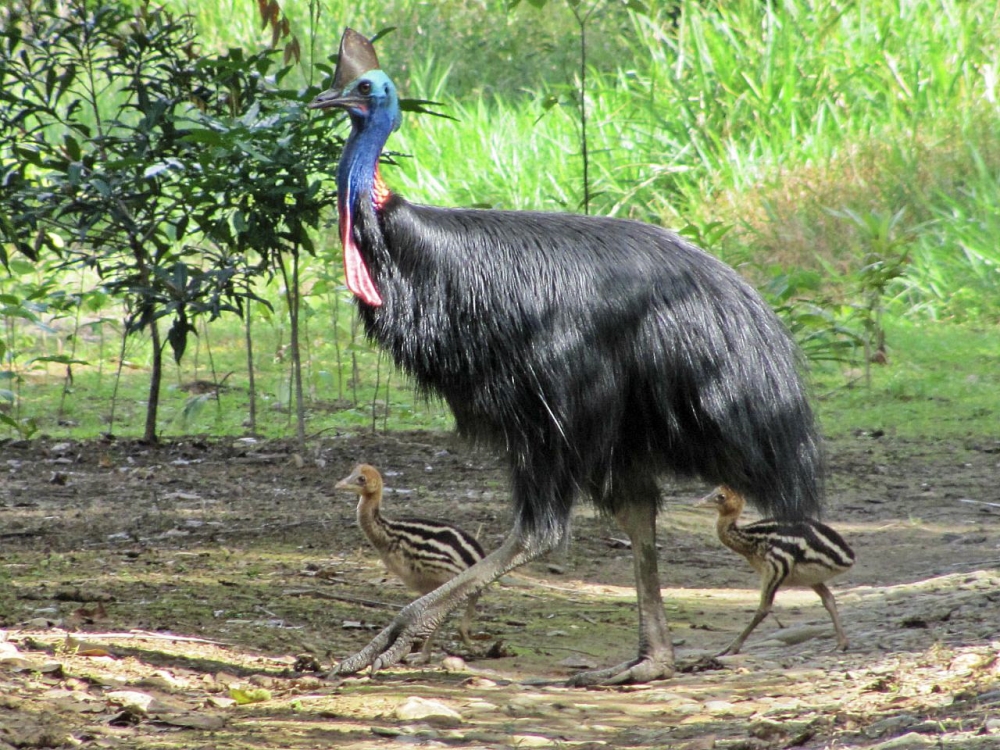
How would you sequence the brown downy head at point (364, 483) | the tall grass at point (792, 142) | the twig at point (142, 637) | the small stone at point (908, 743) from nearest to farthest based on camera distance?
the small stone at point (908, 743), the twig at point (142, 637), the brown downy head at point (364, 483), the tall grass at point (792, 142)

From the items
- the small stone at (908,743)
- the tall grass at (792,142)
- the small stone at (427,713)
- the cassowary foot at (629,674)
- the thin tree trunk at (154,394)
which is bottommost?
the cassowary foot at (629,674)

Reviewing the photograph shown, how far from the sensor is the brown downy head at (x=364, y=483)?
5223 millimetres

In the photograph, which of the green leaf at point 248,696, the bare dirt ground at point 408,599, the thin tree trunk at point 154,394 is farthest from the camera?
the thin tree trunk at point 154,394

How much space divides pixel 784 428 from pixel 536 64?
11800mm

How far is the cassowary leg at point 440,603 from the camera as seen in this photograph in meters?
4.25

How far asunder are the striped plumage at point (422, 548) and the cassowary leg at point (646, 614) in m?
0.58

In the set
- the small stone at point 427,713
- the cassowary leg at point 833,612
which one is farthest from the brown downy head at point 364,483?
the cassowary leg at point 833,612

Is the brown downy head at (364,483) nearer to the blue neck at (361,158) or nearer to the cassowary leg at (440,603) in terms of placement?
the cassowary leg at (440,603)

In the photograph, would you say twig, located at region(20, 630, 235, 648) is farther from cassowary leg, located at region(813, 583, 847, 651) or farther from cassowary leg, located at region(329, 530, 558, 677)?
cassowary leg, located at region(813, 583, 847, 651)

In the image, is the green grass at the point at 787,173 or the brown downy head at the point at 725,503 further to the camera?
the green grass at the point at 787,173

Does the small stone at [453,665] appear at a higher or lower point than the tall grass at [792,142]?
lower

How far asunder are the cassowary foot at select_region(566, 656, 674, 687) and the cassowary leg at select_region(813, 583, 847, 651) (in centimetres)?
64

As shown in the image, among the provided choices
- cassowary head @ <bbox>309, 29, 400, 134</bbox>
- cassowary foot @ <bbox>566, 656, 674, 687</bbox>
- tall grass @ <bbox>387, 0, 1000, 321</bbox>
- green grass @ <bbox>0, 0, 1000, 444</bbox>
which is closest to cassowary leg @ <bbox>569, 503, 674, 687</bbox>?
cassowary foot @ <bbox>566, 656, 674, 687</bbox>

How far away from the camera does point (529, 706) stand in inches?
156
